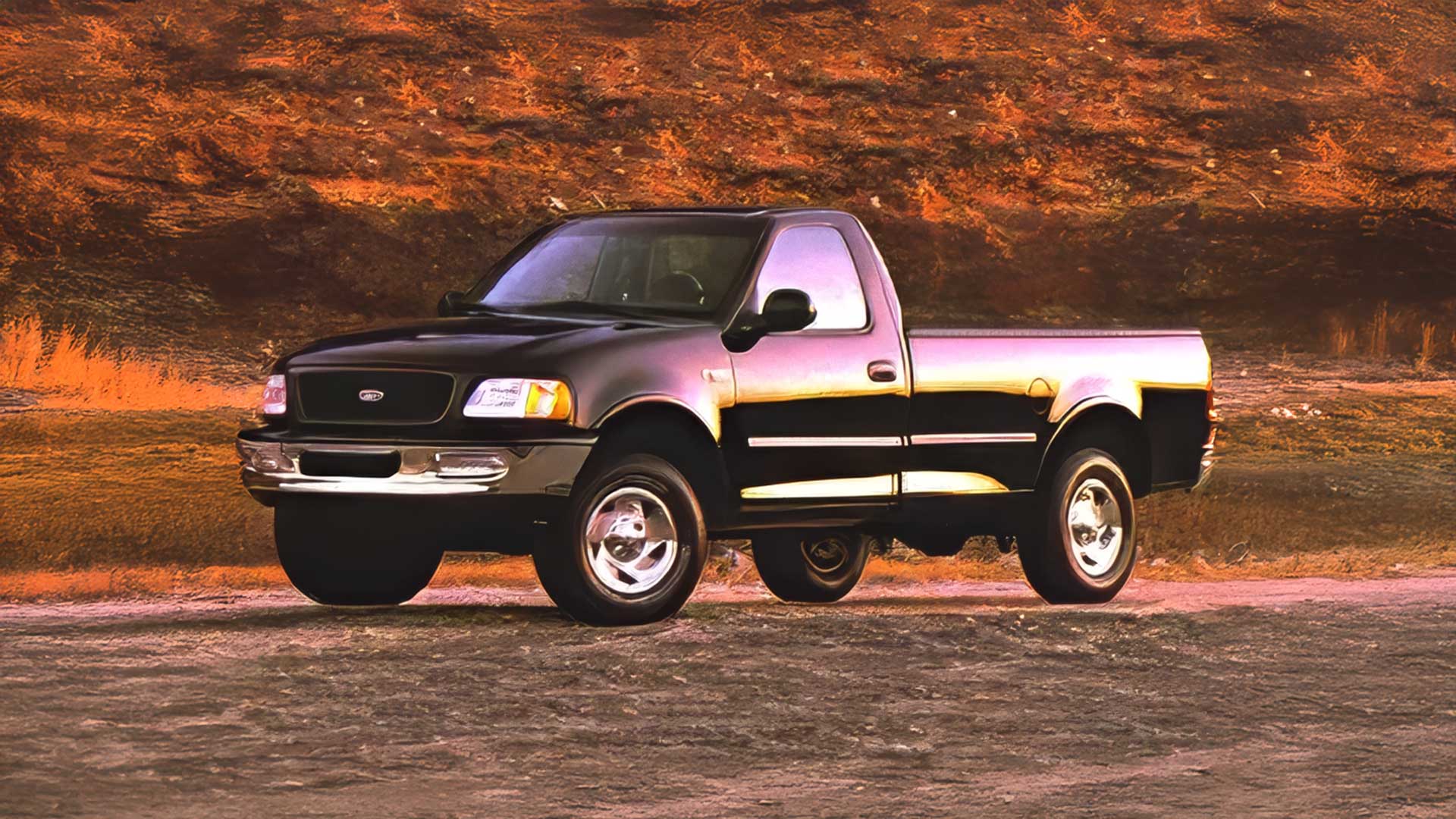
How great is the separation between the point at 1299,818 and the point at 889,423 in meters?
5.07

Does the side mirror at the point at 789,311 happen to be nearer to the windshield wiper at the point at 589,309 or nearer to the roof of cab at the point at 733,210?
the windshield wiper at the point at 589,309

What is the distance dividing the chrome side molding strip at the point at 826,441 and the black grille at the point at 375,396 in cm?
163

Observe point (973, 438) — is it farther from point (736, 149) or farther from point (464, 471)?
point (736, 149)

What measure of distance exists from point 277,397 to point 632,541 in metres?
1.88

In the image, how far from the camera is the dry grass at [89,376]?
2698 cm

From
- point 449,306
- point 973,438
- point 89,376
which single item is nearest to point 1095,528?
point 973,438

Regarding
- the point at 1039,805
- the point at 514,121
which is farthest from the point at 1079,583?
the point at 514,121

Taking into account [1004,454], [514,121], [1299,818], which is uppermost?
[514,121]

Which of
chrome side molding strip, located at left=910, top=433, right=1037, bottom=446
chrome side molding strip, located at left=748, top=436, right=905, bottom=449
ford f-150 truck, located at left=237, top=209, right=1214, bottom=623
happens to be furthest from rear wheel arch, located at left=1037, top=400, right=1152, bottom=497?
chrome side molding strip, located at left=748, top=436, right=905, bottom=449

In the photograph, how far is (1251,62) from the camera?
41.8m

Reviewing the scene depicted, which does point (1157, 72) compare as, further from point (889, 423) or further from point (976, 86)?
point (889, 423)

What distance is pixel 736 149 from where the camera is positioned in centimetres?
3778

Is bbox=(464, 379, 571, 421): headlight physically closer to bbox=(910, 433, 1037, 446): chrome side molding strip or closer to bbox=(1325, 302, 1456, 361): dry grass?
bbox=(910, 433, 1037, 446): chrome side molding strip

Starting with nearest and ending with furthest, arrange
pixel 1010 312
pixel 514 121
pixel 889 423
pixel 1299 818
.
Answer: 1. pixel 1299 818
2. pixel 889 423
3. pixel 1010 312
4. pixel 514 121
